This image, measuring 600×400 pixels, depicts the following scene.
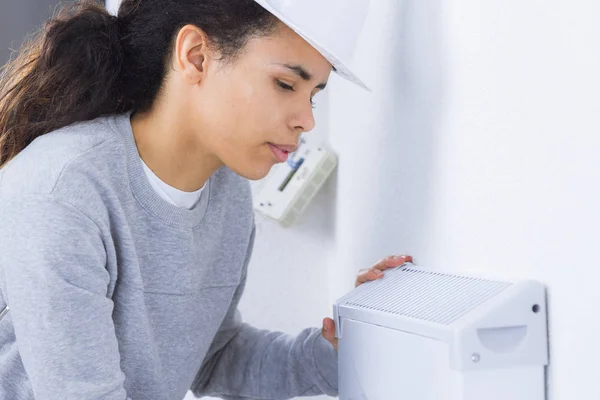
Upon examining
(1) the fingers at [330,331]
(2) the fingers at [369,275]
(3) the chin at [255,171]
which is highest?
(3) the chin at [255,171]

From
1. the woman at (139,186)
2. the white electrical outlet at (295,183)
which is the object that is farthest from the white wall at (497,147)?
the white electrical outlet at (295,183)

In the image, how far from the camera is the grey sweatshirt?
0.77 metres

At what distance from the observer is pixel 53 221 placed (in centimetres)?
77

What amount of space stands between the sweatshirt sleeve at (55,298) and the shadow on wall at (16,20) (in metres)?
0.94

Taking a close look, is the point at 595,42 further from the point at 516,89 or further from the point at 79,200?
the point at 79,200

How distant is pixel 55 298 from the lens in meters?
0.77

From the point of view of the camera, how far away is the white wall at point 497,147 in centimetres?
53

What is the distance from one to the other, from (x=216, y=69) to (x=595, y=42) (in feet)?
1.47

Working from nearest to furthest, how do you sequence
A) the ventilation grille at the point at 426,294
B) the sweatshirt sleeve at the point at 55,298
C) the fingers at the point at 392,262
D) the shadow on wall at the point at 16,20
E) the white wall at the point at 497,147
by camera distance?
the white wall at the point at 497,147
the ventilation grille at the point at 426,294
the sweatshirt sleeve at the point at 55,298
the fingers at the point at 392,262
the shadow on wall at the point at 16,20

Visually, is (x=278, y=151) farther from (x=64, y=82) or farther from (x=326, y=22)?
(x=64, y=82)

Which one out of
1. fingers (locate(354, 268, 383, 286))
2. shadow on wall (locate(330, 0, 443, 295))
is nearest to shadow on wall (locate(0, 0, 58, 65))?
shadow on wall (locate(330, 0, 443, 295))

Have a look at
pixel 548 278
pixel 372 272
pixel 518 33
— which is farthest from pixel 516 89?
pixel 372 272

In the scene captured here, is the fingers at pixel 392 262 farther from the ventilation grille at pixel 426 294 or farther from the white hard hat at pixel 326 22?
the white hard hat at pixel 326 22

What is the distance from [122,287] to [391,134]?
36 centimetres
